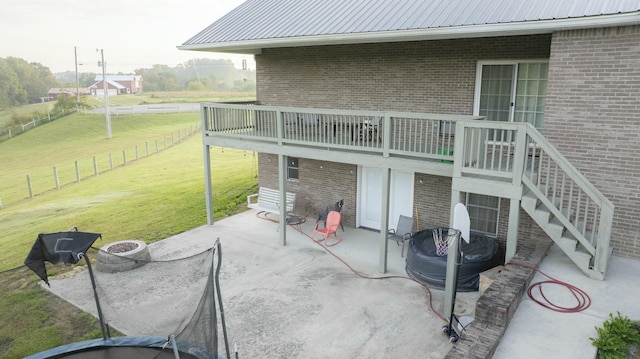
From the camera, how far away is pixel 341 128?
1059 cm

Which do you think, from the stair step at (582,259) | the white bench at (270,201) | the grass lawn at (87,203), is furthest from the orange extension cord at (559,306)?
the white bench at (270,201)

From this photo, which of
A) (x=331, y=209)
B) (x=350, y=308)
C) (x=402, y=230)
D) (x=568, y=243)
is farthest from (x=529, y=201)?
(x=331, y=209)

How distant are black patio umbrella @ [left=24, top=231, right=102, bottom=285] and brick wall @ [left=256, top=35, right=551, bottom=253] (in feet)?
26.1

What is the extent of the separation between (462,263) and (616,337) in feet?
10.8

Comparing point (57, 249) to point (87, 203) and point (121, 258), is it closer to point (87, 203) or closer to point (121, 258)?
point (121, 258)

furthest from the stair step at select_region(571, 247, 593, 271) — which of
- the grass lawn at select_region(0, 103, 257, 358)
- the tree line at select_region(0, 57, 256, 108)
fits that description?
the tree line at select_region(0, 57, 256, 108)

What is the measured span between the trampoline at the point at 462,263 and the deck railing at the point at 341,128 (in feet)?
6.50

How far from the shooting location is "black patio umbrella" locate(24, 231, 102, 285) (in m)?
6.34

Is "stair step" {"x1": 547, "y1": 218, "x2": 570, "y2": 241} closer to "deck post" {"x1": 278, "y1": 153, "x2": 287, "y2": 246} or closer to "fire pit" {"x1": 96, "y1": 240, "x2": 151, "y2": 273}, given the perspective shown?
"deck post" {"x1": 278, "y1": 153, "x2": 287, "y2": 246}

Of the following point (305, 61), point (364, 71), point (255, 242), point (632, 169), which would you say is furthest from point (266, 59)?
point (632, 169)

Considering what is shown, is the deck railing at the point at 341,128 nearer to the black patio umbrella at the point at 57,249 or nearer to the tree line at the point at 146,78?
the black patio umbrella at the point at 57,249

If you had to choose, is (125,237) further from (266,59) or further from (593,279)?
(593,279)

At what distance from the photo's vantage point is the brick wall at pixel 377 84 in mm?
10242

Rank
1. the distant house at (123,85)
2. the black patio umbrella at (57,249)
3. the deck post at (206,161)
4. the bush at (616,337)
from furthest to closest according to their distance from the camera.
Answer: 1. the distant house at (123,85)
2. the deck post at (206,161)
3. the black patio umbrella at (57,249)
4. the bush at (616,337)
